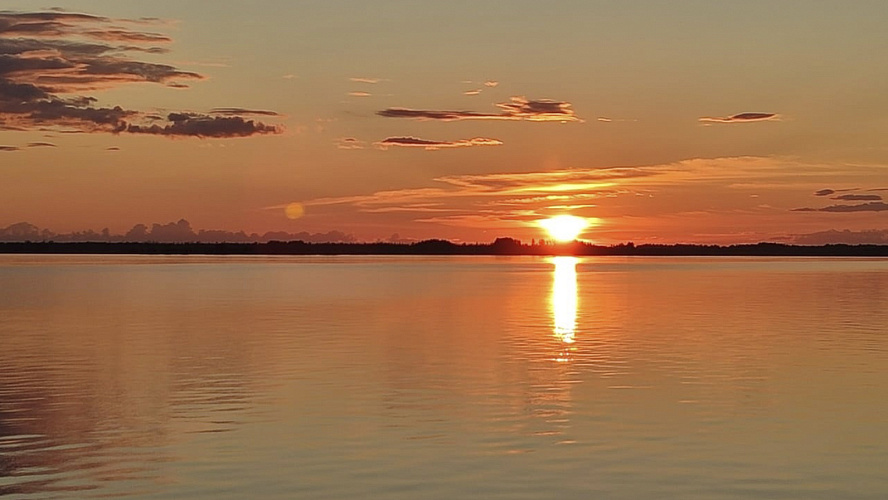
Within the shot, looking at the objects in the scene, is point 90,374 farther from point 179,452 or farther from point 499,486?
point 499,486

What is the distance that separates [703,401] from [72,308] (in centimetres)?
4433

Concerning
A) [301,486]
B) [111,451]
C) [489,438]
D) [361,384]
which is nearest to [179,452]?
[111,451]

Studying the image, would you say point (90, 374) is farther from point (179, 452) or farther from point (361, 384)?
point (179, 452)

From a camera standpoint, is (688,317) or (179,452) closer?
(179,452)

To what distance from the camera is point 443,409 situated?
24.2 meters

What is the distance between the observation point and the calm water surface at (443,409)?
17328mm

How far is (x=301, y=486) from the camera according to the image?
16.9 meters

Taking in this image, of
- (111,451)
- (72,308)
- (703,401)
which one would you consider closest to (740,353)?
(703,401)

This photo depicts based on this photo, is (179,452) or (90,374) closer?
(179,452)

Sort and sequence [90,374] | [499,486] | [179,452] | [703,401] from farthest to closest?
[90,374], [703,401], [179,452], [499,486]

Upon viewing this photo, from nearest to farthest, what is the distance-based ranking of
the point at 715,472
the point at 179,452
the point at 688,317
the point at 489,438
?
the point at 715,472 < the point at 179,452 < the point at 489,438 < the point at 688,317

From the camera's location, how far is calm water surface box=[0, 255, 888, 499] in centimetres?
1733

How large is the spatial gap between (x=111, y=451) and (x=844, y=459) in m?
13.3

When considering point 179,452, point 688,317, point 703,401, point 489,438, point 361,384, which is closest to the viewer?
point 179,452
